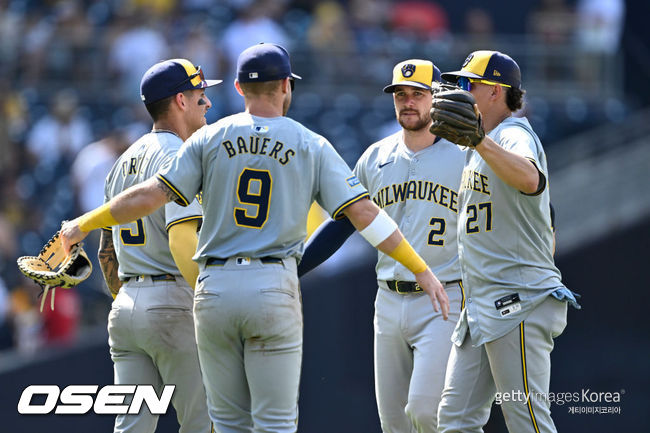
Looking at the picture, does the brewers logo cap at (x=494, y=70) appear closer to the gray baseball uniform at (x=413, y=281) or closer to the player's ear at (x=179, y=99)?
the gray baseball uniform at (x=413, y=281)

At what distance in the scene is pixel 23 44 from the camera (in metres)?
13.1

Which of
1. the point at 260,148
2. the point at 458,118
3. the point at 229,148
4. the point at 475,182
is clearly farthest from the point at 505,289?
the point at 229,148

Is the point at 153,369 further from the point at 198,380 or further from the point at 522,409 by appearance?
the point at 522,409

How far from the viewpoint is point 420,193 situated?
5.88 meters

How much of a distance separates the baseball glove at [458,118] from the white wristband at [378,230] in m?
0.47

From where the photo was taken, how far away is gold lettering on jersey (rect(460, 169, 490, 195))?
5176 millimetres

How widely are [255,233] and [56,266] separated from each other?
1333 mm

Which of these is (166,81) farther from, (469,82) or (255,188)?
(469,82)

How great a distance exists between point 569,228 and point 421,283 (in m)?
6.40

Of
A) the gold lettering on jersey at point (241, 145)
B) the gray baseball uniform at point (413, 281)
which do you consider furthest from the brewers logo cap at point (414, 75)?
the gold lettering on jersey at point (241, 145)

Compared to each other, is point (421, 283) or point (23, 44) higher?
point (23, 44)

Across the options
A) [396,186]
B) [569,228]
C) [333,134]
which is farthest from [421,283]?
[333,134]

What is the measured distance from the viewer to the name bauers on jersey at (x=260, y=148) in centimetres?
479

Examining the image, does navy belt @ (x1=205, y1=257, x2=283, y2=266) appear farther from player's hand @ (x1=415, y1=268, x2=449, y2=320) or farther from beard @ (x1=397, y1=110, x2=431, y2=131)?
beard @ (x1=397, y1=110, x2=431, y2=131)
